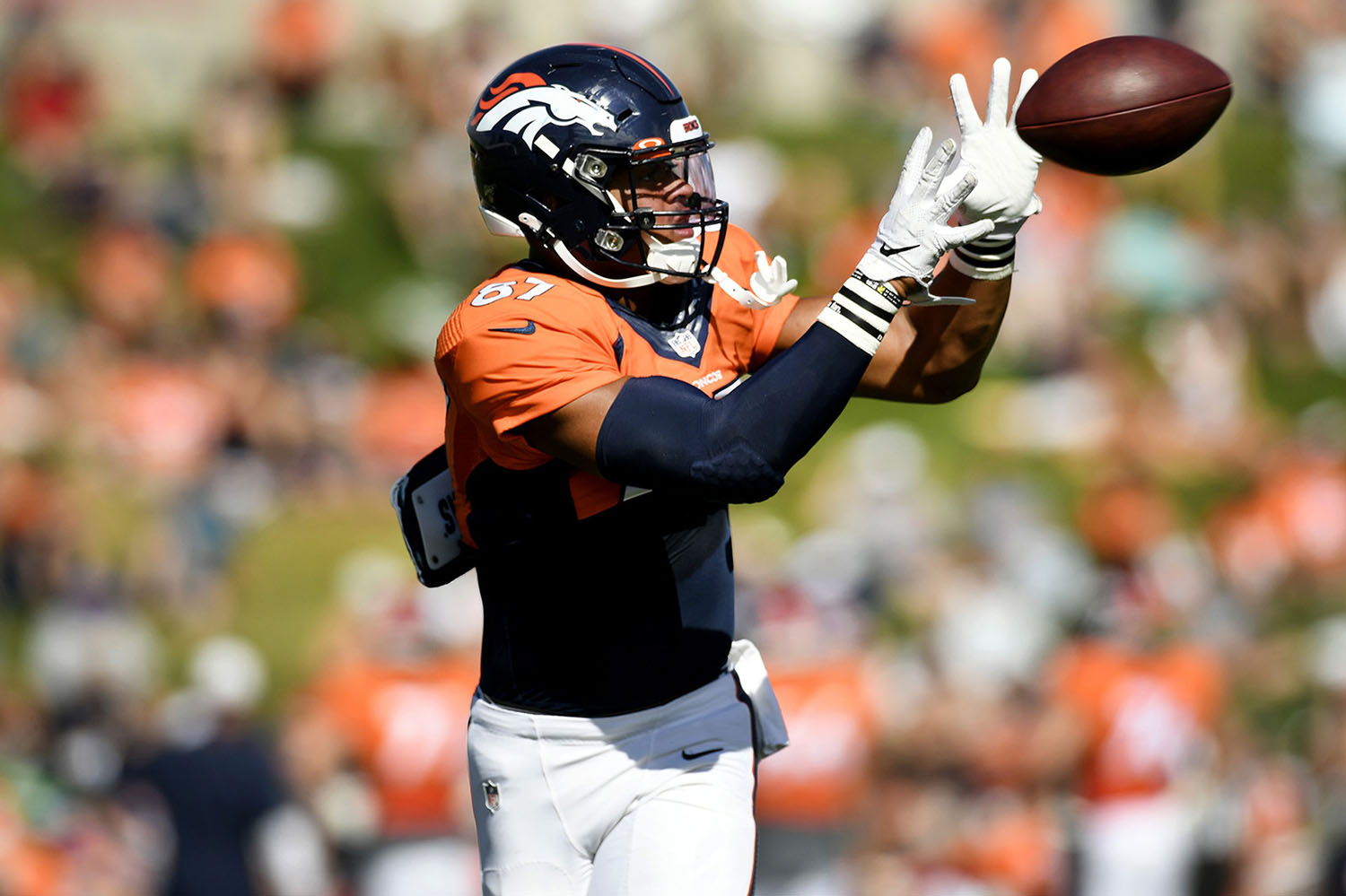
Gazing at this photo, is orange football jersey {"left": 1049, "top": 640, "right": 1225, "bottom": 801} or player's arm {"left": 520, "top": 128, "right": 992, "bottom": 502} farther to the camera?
orange football jersey {"left": 1049, "top": 640, "right": 1225, "bottom": 801}

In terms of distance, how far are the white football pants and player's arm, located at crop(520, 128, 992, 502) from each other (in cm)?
53

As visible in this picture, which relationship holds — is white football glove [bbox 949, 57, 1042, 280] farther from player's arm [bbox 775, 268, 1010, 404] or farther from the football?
player's arm [bbox 775, 268, 1010, 404]

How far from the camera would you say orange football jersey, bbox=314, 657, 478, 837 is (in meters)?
7.09

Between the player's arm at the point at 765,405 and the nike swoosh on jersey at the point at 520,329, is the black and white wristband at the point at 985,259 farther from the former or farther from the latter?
the nike swoosh on jersey at the point at 520,329

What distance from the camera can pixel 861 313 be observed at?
2.82 meters

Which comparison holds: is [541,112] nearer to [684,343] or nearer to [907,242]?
[684,343]

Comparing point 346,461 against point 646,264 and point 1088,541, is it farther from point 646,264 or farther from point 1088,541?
point 646,264

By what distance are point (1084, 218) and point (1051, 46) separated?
1.28 m

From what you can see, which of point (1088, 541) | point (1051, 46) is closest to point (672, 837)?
point (1088, 541)

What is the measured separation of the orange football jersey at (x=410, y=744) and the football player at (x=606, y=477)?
154 inches

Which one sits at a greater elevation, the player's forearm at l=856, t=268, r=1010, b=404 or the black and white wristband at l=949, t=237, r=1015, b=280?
the black and white wristband at l=949, t=237, r=1015, b=280

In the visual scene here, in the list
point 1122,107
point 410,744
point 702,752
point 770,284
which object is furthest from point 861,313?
point 410,744

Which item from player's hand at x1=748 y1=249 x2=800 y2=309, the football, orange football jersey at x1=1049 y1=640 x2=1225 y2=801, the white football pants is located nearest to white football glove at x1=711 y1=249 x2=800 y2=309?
player's hand at x1=748 y1=249 x2=800 y2=309

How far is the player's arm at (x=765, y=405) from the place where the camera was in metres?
2.79
